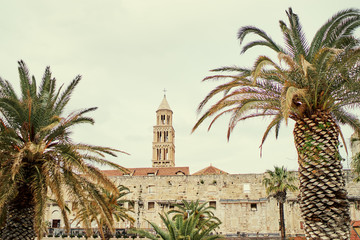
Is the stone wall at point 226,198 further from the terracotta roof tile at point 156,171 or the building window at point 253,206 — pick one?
the terracotta roof tile at point 156,171

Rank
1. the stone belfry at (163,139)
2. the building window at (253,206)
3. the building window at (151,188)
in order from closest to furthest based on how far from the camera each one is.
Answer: the building window at (253,206) < the building window at (151,188) < the stone belfry at (163,139)

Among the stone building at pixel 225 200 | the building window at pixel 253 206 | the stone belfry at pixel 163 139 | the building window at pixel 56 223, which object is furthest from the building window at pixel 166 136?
the building window at pixel 253 206

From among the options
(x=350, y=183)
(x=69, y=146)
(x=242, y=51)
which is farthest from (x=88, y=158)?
(x=350, y=183)

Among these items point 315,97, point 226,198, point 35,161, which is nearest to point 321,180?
point 315,97

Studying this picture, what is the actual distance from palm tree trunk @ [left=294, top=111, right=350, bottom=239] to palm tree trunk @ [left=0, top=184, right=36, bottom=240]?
29.2 ft

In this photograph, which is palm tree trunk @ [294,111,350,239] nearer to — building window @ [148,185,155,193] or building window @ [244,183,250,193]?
building window @ [244,183,250,193]

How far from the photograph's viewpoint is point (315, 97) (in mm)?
9430

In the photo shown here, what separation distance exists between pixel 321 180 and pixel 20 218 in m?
9.65

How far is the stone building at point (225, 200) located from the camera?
4053 centimetres

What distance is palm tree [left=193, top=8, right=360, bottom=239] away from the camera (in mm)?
8711

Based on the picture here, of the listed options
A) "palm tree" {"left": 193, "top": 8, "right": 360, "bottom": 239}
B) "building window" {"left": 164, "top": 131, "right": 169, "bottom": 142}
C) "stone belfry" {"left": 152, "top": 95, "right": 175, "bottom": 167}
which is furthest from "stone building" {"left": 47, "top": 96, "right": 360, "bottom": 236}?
"building window" {"left": 164, "top": 131, "right": 169, "bottom": 142}

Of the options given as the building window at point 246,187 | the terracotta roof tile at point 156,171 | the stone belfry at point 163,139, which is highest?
the stone belfry at point 163,139

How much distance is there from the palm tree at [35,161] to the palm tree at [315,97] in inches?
177

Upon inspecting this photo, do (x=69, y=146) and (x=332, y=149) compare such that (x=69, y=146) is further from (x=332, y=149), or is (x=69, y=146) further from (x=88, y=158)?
(x=332, y=149)
